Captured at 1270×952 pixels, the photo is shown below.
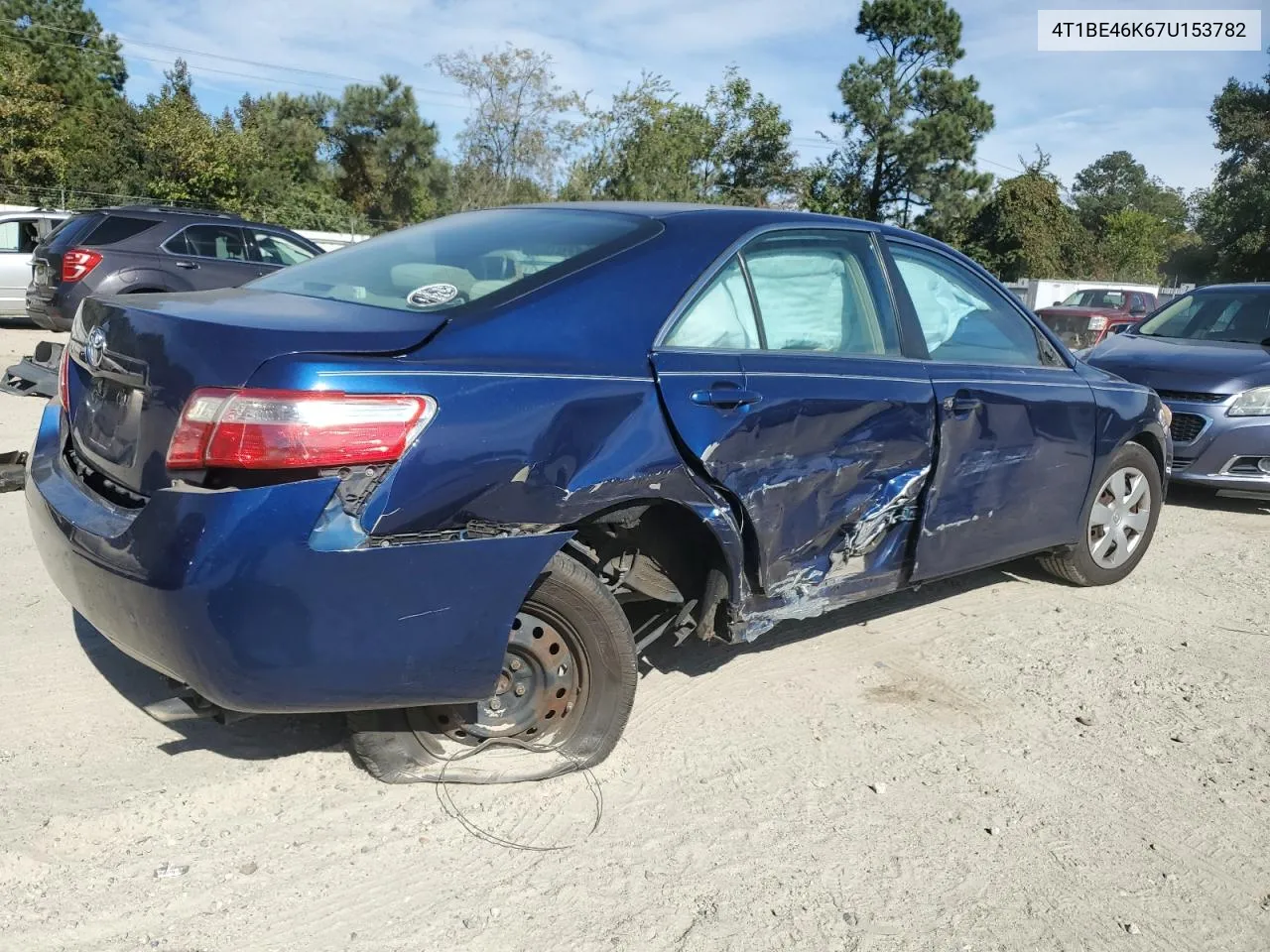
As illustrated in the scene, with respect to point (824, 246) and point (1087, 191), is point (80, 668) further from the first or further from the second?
point (1087, 191)

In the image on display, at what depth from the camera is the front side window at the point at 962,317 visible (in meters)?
4.01

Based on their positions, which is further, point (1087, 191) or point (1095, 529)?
point (1087, 191)

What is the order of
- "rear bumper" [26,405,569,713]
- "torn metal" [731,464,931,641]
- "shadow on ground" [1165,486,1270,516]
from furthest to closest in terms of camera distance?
"shadow on ground" [1165,486,1270,516] < "torn metal" [731,464,931,641] < "rear bumper" [26,405,569,713]

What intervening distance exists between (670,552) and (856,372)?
2.92 feet

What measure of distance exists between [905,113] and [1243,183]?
13.8 m

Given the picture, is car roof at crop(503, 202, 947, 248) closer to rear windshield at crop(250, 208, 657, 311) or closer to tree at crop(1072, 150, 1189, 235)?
rear windshield at crop(250, 208, 657, 311)

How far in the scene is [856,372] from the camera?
3541mm

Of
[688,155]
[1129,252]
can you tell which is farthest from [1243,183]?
[688,155]

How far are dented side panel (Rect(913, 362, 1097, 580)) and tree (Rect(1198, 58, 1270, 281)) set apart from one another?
42448 millimetres

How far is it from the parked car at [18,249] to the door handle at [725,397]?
14109 millimetres

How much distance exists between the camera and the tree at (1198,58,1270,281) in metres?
41.5

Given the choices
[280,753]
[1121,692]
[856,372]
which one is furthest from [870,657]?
[280,753]

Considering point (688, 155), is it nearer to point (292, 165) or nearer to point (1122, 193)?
point (292, 165)

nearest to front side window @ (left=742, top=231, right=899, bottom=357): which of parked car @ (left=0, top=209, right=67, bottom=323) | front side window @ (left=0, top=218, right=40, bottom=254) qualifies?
parked car @ (left=0, top=209, right=67, bottom=323)
